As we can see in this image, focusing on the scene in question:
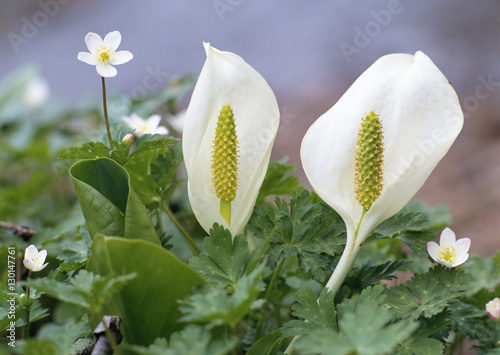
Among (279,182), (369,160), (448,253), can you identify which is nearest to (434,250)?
(448,253)

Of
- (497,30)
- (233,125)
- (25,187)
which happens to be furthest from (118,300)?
(497,30)

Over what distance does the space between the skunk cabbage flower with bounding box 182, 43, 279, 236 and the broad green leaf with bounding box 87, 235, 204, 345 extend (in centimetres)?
11

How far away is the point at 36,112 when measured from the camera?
58.8 inches

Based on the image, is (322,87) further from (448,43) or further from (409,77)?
(409,77)

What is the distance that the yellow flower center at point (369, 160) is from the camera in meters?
0.49

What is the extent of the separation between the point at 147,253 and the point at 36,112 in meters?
1.22

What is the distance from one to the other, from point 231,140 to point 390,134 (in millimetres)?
159

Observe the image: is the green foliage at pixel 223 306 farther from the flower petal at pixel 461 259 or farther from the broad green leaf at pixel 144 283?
the flower petal at pixel 461 259

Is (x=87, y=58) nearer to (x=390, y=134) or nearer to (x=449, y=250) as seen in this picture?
(x=390, y=134)

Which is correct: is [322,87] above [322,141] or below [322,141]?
below

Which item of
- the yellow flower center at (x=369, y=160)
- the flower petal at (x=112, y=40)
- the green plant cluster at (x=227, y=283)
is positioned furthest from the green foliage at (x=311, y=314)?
the flower petal at (x=112, y=40)

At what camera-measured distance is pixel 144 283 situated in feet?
1.44

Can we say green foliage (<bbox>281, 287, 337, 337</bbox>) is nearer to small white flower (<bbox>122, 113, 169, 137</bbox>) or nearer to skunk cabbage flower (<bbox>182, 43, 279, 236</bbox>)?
skunk cabbage flower (<bbox>182, 43, 279, 236</bbox>)

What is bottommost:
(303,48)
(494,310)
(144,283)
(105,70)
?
(303,48)
